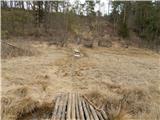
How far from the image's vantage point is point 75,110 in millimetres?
4891

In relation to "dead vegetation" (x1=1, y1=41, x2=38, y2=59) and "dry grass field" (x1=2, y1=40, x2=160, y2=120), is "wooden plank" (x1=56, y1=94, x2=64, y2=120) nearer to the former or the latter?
"dry grass field" (x1=2, y1=40, x2=160, y2=120)

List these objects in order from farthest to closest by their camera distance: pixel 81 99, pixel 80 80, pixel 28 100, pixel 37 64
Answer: pixel 37 64 < pixel 80 80 < pixel 81 99 < pixel 28 100

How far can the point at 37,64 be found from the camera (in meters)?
9.70

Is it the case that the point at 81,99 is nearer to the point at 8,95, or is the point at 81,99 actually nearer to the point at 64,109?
the point at 64,109

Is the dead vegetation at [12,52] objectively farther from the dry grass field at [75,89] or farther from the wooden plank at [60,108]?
the wooden plank at [60,108]

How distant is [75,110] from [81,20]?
21.5 metres

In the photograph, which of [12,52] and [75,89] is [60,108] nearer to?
[75,89]

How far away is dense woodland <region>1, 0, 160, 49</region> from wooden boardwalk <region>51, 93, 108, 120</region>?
13013mm

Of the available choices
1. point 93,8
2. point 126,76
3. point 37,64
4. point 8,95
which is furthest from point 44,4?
point 8,95

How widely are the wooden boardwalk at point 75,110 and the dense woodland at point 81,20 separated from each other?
42.7 ft

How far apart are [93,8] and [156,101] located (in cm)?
2145

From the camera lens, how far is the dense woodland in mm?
20422

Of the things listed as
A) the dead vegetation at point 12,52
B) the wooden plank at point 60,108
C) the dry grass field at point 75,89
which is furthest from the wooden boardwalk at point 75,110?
the dead vegetation at point 12,52

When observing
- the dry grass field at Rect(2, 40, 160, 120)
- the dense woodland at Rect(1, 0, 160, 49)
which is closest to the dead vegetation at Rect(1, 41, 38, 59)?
the dry grass field at Rect(2, 40, 160, 120)
